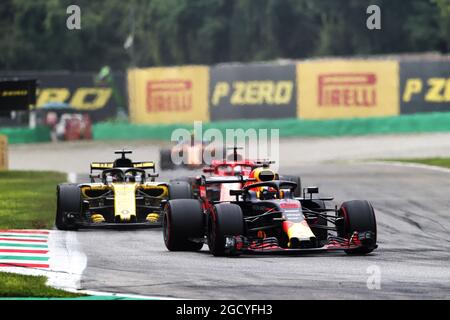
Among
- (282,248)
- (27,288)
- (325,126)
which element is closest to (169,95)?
(325,126)

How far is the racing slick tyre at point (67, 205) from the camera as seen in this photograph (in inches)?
856

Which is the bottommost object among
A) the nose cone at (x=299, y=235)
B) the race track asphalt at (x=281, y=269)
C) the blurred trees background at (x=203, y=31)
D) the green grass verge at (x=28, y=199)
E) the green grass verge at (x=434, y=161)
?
the green grass verge at (x=28, y=199)

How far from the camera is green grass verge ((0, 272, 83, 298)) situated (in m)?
12.8

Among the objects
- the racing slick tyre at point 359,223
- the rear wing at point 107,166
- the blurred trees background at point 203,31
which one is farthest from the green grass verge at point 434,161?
the blurred trees background at point 203,31

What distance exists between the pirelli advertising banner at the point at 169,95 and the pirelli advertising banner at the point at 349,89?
5.27m

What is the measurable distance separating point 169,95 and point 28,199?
31.8m

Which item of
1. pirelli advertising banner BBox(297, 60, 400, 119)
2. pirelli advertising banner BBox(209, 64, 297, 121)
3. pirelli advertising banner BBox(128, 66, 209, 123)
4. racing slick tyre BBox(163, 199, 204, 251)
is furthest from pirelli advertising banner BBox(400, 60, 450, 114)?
racing slick tyre BBox(163, 199, 204, 251)

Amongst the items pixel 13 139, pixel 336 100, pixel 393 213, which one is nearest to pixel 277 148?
pixel 336 100

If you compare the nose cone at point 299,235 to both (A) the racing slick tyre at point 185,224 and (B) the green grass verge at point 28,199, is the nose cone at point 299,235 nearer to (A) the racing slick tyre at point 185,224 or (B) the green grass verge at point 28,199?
(A) the racing slick tyre at point 185,224

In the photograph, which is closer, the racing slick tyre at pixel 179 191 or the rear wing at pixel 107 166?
the racing slick tyre at pixel 179 191

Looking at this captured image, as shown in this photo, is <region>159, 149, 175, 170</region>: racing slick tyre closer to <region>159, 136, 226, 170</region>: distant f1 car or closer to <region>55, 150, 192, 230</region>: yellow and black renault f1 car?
<region>159, 136, 226, 170</region>: distant f1 car

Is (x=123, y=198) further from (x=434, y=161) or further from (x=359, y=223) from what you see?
(x=434, y=161)

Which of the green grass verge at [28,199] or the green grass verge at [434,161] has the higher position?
the green grass verge at [434,161]

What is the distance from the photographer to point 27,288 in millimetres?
13297
